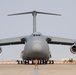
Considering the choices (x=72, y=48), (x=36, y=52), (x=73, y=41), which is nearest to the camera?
(x=36, y=52)

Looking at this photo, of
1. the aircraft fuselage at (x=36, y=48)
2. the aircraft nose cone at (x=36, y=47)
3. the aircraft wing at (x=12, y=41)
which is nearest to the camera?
the aircraft nose cone at (x=36, y=47)

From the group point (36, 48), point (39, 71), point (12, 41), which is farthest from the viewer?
point (12, 41)

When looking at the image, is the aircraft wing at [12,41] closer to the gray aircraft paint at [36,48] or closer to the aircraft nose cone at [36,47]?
the gray aircraft paint at [36,48]

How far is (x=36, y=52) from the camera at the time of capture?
25969mm

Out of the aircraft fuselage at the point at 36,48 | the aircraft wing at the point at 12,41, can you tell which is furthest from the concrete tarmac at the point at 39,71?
the aircraft wing at the point at 12,41

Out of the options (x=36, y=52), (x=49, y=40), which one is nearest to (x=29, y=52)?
(x=36, y=52)

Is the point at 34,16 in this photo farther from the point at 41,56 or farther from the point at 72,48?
the point at 41,56

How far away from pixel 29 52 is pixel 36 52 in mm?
978

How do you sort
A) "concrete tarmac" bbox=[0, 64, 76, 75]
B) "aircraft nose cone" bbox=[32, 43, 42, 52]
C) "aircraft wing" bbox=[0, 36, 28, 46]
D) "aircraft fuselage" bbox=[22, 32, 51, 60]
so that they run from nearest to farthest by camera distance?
"concrete tarmac" bbox=[0, 64, 76, 75] < "aircraft nose cone" bbox=[32, 43, 42, 52] < "aircraft fuselage" bbox=[22, 32, 51, 60] < "aircraft wing" bbox=[0, 36, 28, 46]

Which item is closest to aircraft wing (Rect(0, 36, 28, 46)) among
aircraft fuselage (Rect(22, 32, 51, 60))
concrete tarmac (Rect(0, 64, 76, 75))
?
aircraft fuselage (Rect(22, 32, 51, 60))

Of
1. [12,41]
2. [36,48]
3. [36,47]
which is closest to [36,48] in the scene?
[36,48]

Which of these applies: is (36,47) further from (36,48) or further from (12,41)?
(12,41)

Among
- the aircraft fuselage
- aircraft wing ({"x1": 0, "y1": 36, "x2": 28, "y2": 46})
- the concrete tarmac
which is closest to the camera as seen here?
the concrete tarmac

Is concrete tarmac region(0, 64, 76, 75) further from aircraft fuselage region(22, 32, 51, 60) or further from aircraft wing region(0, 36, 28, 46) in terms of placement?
aircraft wing region(0, 36, 28, 46)
